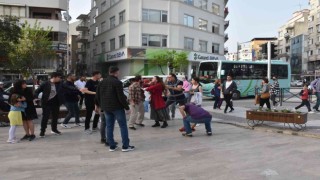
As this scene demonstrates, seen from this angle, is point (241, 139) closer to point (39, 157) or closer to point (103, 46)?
point (39, 157)

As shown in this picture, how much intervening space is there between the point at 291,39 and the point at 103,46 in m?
64.1

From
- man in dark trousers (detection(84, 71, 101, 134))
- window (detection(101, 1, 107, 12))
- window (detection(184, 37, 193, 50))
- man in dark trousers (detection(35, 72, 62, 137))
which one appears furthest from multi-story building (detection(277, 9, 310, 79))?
man in dark trousers (detection(35, 72, 62, 137))

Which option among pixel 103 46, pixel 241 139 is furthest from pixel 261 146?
pixel 103 46

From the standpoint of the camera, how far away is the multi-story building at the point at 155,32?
141 ft

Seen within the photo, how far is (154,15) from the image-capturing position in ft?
144

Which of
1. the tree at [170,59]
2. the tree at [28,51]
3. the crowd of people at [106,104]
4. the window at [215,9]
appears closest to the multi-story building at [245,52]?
the window at [215,9]

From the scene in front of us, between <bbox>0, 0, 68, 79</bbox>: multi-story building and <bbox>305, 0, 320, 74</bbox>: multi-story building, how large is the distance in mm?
57149

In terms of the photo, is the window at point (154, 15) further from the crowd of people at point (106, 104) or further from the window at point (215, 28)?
the crowd of people at point (106, 104)

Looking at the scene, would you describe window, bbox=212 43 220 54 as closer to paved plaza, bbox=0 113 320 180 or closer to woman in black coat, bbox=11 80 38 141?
paved plaza, bbox=0 113 320 180

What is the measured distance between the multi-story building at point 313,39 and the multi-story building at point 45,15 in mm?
57149

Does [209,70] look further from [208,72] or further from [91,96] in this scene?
[91,96]

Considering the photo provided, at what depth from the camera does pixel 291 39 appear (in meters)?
101

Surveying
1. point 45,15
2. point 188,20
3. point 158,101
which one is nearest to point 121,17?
point 188,20

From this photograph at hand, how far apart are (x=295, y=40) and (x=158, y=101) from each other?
9314 centimetres
